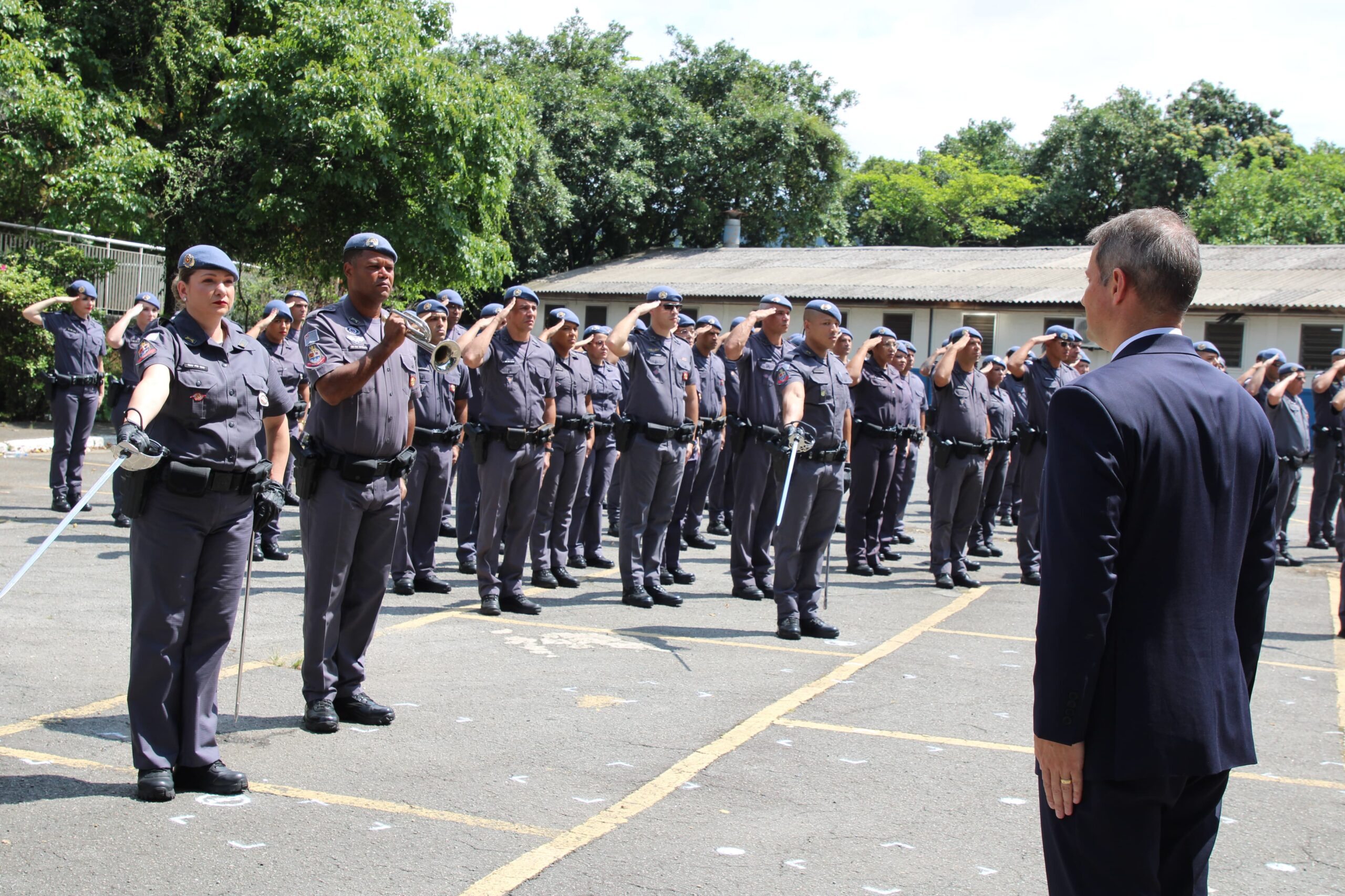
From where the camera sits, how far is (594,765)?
5172 mm

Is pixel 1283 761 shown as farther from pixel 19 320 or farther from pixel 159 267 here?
pixel 159 267

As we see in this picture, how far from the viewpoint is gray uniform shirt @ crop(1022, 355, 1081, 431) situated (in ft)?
37.0

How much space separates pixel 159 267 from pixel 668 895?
76.9 feet

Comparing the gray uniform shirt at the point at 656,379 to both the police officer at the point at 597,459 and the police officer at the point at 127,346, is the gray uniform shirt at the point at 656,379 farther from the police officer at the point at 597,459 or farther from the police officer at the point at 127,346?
the police officer at the point at 127,346

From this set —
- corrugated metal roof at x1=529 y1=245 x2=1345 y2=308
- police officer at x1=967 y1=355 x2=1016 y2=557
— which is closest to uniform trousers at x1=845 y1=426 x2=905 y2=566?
police officer at x1=967 y1=355 x2=1016 y2=557

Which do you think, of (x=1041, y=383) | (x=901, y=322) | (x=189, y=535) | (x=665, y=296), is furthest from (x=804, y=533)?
(x=901, y=322)

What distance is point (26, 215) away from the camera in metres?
22.4

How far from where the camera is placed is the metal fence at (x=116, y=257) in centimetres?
2097

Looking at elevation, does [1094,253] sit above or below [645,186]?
below

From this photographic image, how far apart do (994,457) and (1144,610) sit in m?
10.4

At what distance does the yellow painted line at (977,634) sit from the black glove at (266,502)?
5219mm

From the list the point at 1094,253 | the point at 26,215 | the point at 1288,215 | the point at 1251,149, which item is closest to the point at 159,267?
the point at 26,215

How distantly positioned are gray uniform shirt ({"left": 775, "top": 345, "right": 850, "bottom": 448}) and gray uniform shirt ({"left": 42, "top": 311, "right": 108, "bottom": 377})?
784 centimetres

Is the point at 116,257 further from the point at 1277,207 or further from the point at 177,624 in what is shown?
the point at 1277,207
